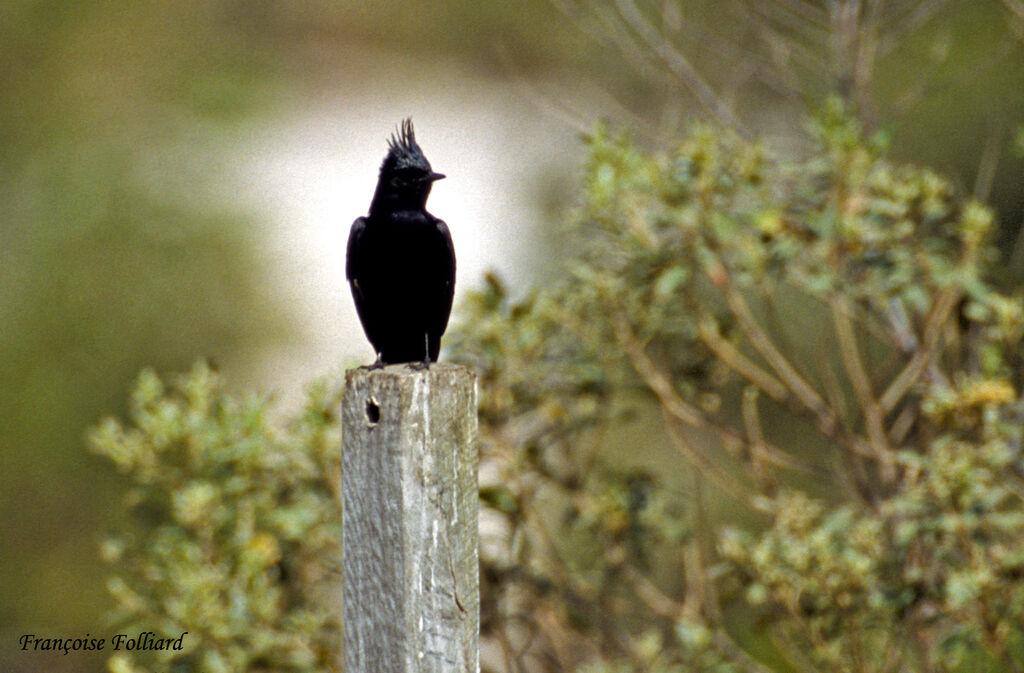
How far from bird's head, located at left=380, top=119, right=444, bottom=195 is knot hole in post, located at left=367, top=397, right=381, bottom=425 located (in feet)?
4.52

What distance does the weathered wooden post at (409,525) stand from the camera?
1.92 meters

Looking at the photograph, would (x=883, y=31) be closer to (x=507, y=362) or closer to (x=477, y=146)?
(x=507, y=362)

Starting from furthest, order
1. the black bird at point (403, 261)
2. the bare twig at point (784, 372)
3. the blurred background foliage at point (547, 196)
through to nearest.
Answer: the bare twig at point (784, 372) < the blurred background foliage at point (547, 196) < the black bird at point (403, 261)

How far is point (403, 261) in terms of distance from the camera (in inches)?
126

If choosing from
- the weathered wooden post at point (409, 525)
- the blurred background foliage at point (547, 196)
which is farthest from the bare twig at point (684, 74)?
the weathered wooden post at point (409, 525)

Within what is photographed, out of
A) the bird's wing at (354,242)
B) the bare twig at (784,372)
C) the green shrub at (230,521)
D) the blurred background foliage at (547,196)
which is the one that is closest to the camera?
the bird's wing at (354,242)

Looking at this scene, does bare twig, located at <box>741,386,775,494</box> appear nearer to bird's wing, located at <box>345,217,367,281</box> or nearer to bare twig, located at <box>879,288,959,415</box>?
bare twig, located at <box>879,288,959,415</box>

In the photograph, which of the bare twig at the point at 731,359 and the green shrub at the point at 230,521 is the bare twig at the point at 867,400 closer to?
the bare twig at the point at 731,359

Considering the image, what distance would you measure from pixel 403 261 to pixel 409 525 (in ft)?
4.58

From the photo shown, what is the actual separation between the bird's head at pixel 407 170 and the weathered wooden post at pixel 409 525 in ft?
4.47

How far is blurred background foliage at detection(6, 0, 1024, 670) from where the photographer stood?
3547 mm

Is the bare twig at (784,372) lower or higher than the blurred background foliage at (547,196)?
lower

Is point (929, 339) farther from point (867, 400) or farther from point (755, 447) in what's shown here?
point (755, 447)

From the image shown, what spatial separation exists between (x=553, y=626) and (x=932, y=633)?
4.11ft
